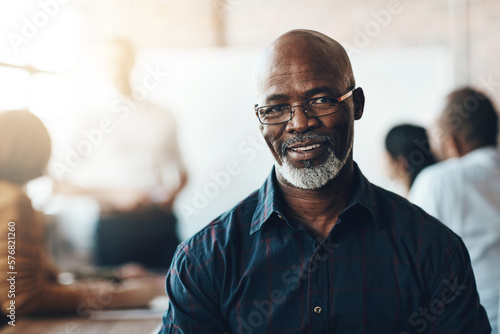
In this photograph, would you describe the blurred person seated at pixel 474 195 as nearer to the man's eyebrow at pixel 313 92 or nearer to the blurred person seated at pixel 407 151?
the blurred person seated at pixel 407 151

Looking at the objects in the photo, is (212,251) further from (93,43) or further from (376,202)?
(93,43)

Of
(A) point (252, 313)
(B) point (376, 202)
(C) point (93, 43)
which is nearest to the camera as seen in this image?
(A) point (252, 313)

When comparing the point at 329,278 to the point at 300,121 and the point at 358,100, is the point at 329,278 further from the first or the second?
the point at 358,100

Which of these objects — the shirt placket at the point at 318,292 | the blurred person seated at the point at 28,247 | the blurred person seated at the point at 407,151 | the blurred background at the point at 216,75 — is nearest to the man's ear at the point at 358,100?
the shirt placket at the point at 318,292

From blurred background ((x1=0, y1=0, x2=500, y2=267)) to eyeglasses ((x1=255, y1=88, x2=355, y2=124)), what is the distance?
2.82 m

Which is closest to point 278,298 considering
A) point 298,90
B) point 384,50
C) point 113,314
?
point 298,90

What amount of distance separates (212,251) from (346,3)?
381 centimetres

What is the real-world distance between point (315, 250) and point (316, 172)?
0.19 meters

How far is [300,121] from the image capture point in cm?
121

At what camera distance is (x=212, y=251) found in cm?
122

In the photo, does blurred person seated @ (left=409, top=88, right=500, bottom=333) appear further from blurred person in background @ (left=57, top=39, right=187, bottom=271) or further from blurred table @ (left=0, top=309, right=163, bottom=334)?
blurred person in background @ (left=57, top=39, right=187, bottom=271)

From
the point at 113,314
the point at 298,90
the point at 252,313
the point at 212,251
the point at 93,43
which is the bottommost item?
the point at 113,314

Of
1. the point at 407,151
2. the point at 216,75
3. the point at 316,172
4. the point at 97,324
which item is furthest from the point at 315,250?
the point at 216,75

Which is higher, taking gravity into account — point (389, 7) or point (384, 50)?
point (389, 7)
